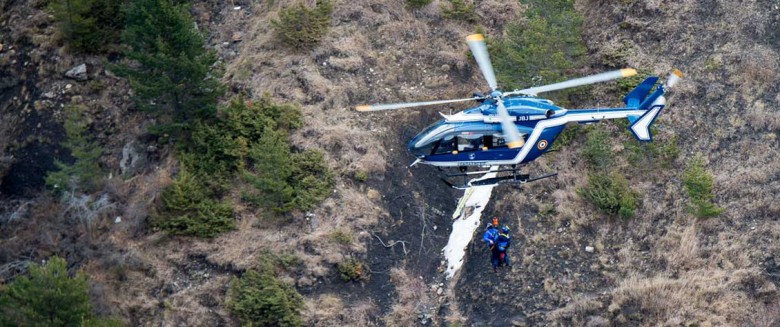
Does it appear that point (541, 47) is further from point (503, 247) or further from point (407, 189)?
point (503, 247)

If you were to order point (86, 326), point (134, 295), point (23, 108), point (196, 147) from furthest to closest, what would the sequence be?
1. point (23, 108)
2. point (196, 147)
3. point (134, 295)
4. point (86, 326)

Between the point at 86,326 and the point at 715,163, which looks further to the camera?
the point at 715,163

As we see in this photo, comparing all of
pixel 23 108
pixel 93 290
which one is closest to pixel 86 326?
pixel 93 290

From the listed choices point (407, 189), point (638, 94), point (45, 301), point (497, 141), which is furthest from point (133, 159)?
point (638, 94)

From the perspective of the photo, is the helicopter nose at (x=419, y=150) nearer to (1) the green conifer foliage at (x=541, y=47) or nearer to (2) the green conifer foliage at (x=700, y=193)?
(1) the green conifer foliage at (x=541, y=47)

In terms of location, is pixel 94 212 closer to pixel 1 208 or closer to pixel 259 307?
pixel 1 208
